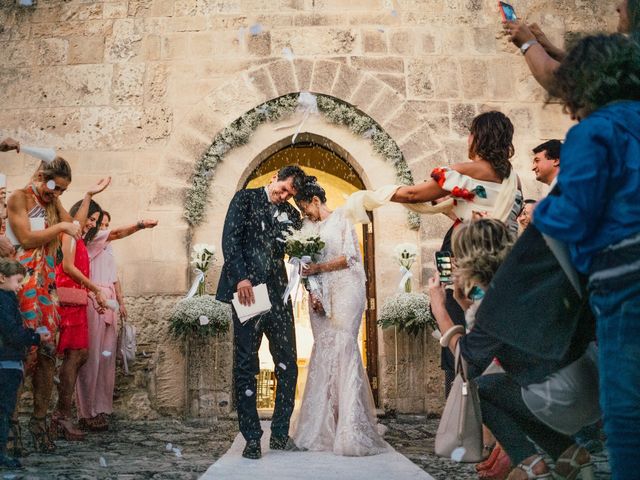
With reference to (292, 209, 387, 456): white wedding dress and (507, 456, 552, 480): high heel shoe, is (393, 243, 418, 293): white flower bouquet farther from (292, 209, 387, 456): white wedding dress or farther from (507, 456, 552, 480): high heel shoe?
(507, 456, 552, 480): high heel shoe

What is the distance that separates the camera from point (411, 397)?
19.2 feet

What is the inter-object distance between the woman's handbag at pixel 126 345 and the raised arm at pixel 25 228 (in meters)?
1.94

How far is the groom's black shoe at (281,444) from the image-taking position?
413cm

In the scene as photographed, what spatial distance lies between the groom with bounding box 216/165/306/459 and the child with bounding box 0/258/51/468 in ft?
3.88

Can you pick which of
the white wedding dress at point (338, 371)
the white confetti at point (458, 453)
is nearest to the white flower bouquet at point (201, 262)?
the white wedding dress at point (338, 371)

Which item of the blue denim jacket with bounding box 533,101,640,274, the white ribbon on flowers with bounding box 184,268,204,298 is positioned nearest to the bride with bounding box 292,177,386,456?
the white ribbon on flowers with bounding box 184,268,204,298

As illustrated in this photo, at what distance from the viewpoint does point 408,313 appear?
562 centimetres

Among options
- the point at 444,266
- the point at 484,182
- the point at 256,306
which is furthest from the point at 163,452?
the point at 484,182

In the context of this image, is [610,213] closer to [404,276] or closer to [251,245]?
[251,245]

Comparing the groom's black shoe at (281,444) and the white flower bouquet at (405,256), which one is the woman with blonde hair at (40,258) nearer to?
the groom's black shoe at (281,444)

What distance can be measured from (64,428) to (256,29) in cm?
429

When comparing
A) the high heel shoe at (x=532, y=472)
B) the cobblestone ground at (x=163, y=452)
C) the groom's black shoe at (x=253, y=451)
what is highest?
the high heel shoe at (x=532, y=472)

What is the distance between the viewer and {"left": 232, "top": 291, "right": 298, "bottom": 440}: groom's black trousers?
385cm

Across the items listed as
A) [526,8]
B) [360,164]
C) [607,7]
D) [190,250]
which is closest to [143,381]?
[190,250]
